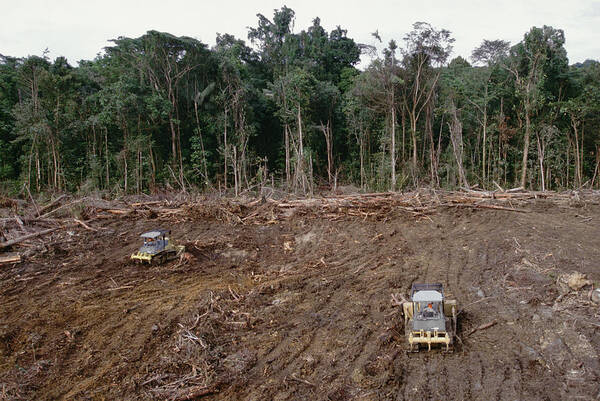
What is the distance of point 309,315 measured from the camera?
19.4ft

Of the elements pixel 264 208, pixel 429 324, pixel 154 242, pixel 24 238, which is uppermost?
pixel 264 208

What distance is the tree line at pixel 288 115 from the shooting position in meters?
19.6

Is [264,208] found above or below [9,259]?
above

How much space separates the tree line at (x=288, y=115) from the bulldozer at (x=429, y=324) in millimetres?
14267

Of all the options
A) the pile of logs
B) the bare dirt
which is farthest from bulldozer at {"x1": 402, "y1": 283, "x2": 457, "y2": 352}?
the pile of logs

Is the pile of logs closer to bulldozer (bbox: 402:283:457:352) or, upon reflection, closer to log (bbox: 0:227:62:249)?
log (bbox: 0:227:62:249)

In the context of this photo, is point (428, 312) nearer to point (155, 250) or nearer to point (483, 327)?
point (483, 327)

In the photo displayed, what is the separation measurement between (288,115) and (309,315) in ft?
61.2

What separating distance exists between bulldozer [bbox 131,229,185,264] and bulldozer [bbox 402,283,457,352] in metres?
5.65

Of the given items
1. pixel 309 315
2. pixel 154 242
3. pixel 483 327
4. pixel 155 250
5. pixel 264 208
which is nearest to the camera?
pixel 483 327

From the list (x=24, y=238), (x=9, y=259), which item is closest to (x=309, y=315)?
(x=9, y=259)

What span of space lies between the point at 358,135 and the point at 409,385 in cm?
2243

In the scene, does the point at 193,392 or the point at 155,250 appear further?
the point at 155,250

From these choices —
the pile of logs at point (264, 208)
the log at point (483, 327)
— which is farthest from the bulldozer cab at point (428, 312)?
the pile of logs at point (264, 208)
